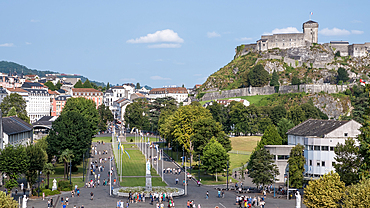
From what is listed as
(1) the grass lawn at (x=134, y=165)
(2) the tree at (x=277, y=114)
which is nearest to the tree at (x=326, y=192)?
(1) the grass lawn at (x=134, y=165)

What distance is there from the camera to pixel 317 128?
8125cm

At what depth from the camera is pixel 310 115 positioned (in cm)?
14950

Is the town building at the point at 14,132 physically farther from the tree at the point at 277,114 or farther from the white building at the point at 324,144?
the tree at the point at 277,114

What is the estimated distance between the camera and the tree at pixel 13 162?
200ft

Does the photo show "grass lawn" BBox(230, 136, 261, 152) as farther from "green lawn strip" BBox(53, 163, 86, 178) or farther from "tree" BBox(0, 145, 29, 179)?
"tree" BBox(0, 145, 29, 179)

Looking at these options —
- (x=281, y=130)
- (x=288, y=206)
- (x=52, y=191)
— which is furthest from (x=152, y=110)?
(x=288, y=206)

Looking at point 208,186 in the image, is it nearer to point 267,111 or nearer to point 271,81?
point 267,111

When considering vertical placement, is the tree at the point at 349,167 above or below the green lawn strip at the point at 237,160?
above

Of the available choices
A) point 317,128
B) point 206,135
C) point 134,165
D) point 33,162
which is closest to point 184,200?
point 33,162

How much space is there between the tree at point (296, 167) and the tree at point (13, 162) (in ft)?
130

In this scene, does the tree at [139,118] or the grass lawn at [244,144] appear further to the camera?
the tree at [139,118]

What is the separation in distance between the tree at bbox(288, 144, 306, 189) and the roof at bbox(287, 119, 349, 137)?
5321 mm

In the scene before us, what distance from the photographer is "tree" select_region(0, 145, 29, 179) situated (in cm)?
6091

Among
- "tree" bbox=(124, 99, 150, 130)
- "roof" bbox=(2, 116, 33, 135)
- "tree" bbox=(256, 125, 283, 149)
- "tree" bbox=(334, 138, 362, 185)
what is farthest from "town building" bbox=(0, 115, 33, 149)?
"tree" bbox=(124, 99, 150, 130)
